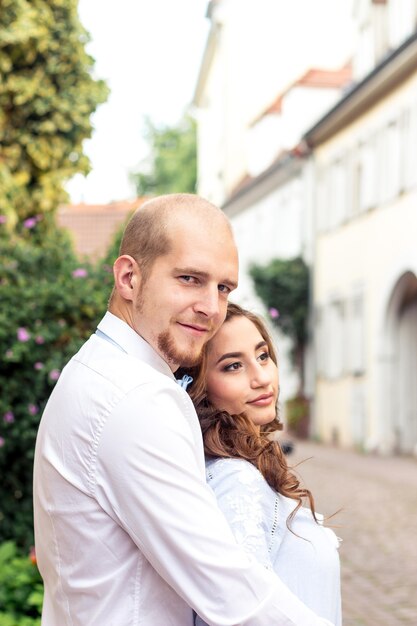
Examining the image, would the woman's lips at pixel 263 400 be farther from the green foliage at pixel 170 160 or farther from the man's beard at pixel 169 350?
the green foliage at pixel 170 160

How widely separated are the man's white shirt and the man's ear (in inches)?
4.3

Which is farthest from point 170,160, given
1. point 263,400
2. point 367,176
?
point 263,400

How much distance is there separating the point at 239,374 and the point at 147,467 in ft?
2.65

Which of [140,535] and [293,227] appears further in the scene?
[293,227]

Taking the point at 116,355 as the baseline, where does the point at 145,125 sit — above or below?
above

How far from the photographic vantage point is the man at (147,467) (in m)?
1.70

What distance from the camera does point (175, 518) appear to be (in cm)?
169

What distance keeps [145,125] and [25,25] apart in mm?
49410

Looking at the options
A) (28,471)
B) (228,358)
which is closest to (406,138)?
(28,471)

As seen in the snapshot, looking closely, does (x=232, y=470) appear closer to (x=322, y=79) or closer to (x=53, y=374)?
(x=53, y=374)

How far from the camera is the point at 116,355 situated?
1.88 meters

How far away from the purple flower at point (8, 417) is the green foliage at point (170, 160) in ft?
146

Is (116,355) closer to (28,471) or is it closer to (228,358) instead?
(228,358)

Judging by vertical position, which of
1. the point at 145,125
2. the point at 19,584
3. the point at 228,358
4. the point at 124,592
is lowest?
the point at 19,584
